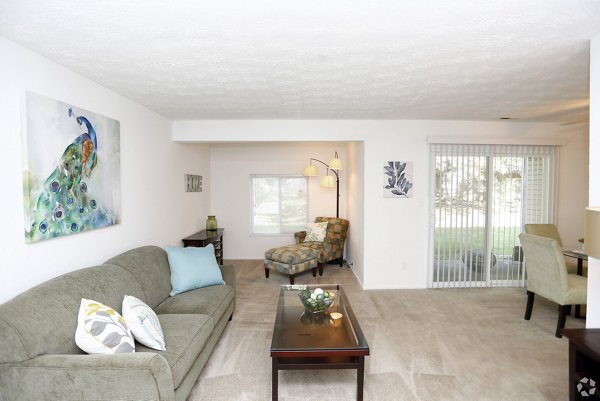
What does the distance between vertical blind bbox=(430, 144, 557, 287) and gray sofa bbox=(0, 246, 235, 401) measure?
359 centimetres

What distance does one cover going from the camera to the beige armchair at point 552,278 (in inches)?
129

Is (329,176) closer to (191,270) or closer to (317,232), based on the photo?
(317,232)

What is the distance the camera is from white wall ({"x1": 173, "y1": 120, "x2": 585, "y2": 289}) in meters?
4.64

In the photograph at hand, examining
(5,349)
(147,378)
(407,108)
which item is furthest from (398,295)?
(5,349)

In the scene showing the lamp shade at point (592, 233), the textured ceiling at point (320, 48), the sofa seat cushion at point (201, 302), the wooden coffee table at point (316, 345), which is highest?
the textured ceiling at point (320, 48)

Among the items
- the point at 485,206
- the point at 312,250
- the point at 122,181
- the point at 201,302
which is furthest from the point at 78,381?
the point at 485,206

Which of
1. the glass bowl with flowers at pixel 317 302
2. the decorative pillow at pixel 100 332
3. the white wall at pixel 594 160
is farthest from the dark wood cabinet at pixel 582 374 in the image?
the decorative pillow at pixel 100 332

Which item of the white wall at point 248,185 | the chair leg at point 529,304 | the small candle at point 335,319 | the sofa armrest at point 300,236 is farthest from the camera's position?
the white wall at point 248,185

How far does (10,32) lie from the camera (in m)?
1.93

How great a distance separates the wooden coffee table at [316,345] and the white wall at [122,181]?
5.48ft

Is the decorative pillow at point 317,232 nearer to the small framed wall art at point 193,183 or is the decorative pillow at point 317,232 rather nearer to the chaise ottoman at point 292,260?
the chaise ottoman at point 292,260

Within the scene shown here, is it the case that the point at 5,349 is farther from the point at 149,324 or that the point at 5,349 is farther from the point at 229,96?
the point at 229,96

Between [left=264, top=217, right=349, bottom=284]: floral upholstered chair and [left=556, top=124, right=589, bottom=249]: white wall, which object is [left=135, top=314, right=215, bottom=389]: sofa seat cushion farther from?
[left=556, top=124, right=589, bottom=249]: white wall

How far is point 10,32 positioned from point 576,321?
5.40m
